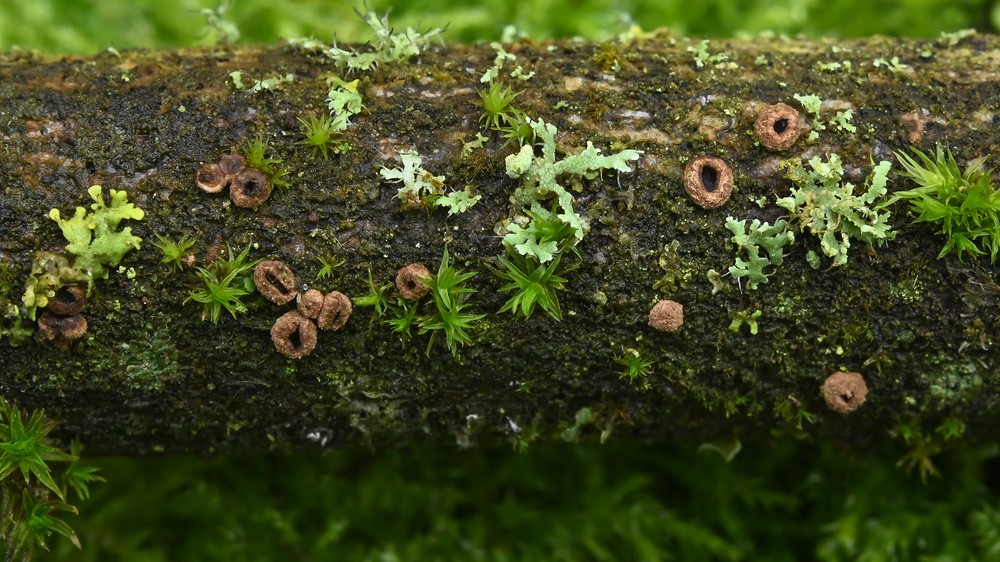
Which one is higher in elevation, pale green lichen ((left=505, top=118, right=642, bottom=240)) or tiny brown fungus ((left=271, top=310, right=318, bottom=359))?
pale green lichen ((left=505, top=118, right=642, bottom=240))

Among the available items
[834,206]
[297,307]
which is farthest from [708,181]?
[297,307]

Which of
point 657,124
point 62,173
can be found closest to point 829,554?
point 657,124

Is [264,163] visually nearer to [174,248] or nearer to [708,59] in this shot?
[174,248]

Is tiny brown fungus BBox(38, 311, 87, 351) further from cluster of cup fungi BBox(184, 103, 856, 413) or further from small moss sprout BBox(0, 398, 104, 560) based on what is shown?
small moss sprout BBox(0, 398, 104, 560)

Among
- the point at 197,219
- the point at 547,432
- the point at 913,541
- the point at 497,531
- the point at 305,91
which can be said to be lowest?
the point at 497,531

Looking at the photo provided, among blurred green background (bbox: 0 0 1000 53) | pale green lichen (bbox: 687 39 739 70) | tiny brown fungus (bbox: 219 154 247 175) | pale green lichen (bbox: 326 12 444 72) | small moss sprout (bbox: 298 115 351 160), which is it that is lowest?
tiny brown fungus (bbox: 219 154 247 175)

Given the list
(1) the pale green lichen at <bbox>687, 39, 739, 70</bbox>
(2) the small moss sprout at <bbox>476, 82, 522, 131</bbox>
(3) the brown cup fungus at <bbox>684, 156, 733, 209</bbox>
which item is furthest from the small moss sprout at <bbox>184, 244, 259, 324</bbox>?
(1) the pale green lichen at <bbox>687, 39, 739, 70</bbox>

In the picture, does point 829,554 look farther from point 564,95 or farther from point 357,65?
point 357,65

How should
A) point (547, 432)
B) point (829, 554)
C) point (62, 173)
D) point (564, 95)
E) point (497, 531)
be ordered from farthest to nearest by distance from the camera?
point (497, 531)
point (829, 554)
point (547, 432)
point (564, 95)
point (62, 173)
